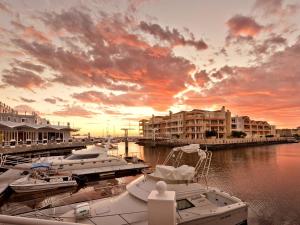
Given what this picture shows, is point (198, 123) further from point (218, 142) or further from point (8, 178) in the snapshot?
point (8, 178)

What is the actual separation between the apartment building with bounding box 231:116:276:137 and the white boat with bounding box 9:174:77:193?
90154mm

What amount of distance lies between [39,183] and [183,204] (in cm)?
1240

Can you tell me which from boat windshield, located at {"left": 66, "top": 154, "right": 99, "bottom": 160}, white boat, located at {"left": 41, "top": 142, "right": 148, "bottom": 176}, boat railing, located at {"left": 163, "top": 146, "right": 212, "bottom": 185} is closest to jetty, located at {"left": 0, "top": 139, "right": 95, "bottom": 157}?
boat windshield, located at {"left": 66, "top": 154, "right": 99, "bottom": 160}

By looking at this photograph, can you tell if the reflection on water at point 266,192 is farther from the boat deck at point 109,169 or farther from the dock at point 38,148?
the dock at point 38,148

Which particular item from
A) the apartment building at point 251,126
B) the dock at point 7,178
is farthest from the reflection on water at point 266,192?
the apartment building at point 251,126

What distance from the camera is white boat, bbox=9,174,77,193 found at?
15.9 metres

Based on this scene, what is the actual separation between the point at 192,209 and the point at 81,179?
14415 mm

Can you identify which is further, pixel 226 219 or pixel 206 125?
pixel 206 125

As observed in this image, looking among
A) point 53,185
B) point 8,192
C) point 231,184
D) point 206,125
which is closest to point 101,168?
point 53,185

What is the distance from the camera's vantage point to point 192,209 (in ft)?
29.0

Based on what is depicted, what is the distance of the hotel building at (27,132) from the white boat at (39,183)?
20.1 m

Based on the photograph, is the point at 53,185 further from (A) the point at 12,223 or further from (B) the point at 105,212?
Result: (A) the point at 12,223

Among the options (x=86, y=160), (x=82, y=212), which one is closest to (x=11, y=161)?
(x=86, y=160)

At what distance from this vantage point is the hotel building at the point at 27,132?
36638 mm
